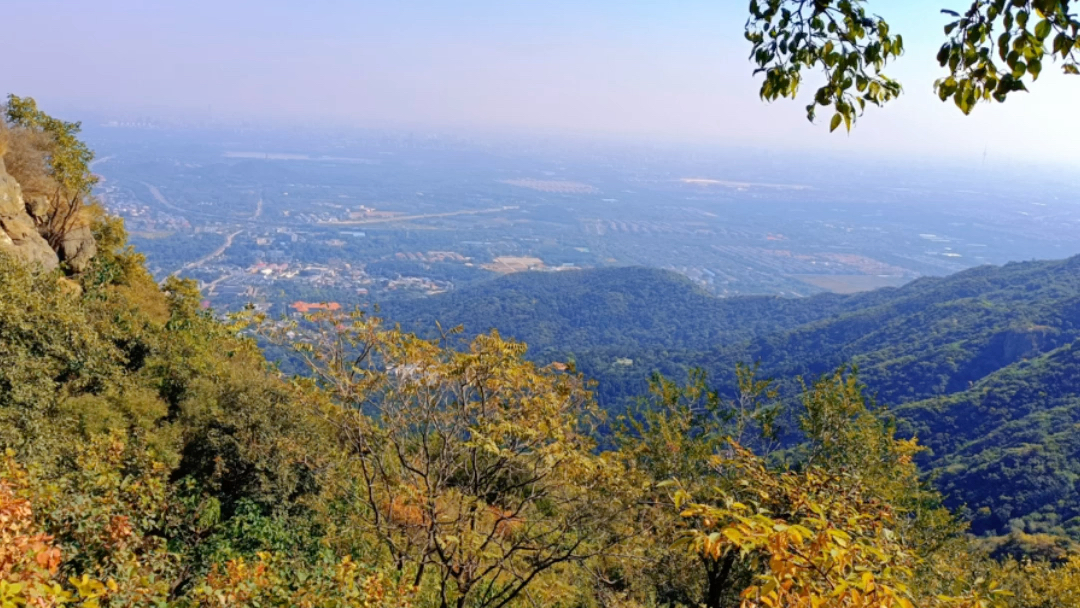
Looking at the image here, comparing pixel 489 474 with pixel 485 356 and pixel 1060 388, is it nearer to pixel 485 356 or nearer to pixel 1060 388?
pixel 485 356

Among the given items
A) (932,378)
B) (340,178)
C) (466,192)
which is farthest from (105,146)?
(932,378)

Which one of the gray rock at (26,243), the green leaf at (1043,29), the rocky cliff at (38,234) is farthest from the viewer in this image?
the rocky cliff at (38,234)

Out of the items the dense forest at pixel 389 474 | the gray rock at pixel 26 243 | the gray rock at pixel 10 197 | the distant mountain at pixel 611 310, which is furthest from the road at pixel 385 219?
the dense forest at pixel 389 474

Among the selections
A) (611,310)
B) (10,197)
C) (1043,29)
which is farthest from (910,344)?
(1043,29)

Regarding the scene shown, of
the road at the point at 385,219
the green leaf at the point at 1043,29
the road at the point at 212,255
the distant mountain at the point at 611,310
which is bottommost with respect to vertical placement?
the distant mountain at the point at 611,310

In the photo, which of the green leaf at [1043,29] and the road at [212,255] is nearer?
the green leaf at [1043,29]

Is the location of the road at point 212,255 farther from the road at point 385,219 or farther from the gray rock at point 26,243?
the gray rock at point 26,243
